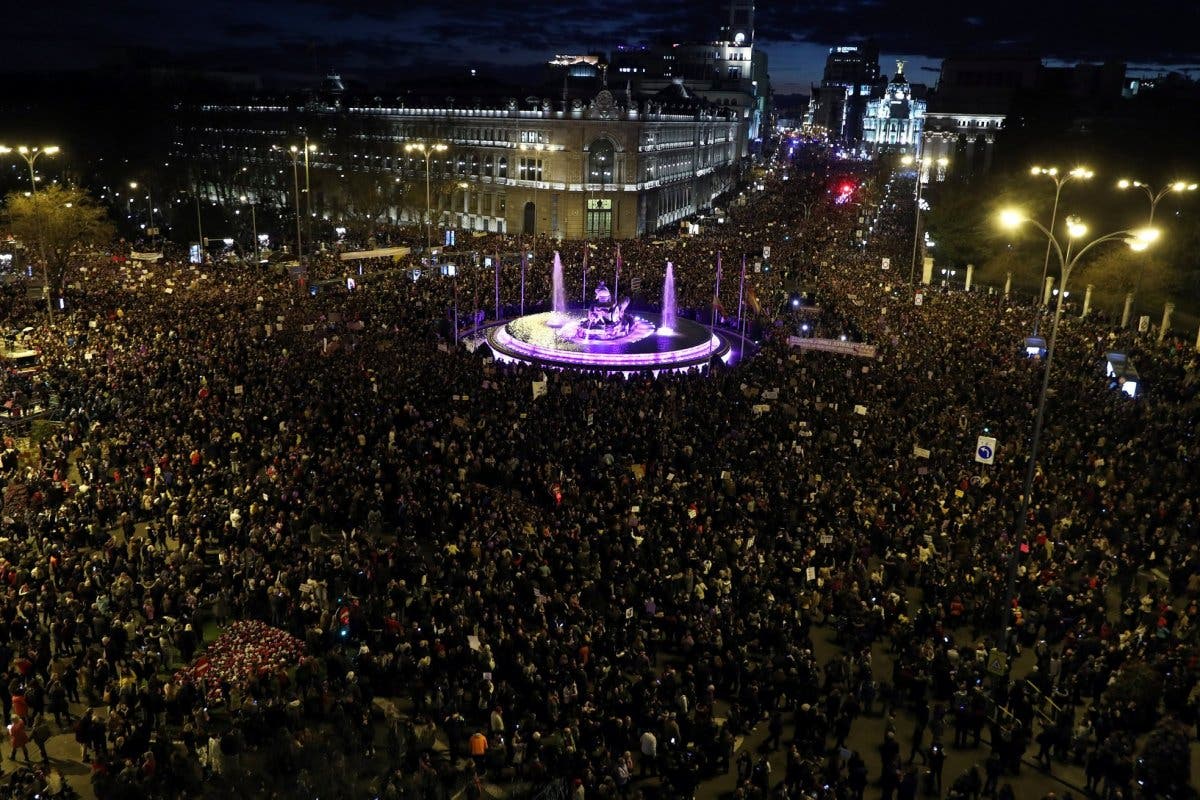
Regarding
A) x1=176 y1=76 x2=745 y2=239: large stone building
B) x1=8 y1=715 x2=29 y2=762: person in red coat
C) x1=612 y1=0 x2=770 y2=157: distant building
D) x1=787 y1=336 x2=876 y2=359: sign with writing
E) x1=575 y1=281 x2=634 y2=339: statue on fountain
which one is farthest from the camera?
x1=612 y1=0 x2=770 y2=157: distant building

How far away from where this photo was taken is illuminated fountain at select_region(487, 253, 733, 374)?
34.0m

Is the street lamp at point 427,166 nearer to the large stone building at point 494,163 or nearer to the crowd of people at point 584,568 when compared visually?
the large stone building at point 494,163

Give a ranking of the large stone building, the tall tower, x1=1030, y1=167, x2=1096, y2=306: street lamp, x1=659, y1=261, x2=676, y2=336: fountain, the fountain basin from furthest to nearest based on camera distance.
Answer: the tall tower
the large stone building
x1=659, y1=261, x2=676, y2=336: fountain
the fountain basin
x1=1030, y1=167, x2=1096, y2=306: street lamp

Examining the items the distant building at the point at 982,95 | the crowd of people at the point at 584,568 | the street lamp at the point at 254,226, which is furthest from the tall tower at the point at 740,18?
the crowd of people at the point at 584,568

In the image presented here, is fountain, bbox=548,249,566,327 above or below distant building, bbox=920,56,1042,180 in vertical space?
below

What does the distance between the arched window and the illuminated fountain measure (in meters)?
40.4

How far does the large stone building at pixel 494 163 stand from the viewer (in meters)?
78.3

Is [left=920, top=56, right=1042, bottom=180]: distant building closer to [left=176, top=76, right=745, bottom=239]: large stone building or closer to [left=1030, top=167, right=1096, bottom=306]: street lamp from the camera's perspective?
[left=176, top=76, right=745, bottom=239]: large stone building

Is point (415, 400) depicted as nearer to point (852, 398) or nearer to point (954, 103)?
point (852, 398)

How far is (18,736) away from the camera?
12.7 m

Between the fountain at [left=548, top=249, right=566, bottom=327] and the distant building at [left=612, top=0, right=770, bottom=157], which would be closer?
the fountain at [left=548, top=249, right=566, bottom=327]

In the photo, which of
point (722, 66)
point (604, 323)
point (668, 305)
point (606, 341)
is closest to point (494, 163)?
point (668, 305)

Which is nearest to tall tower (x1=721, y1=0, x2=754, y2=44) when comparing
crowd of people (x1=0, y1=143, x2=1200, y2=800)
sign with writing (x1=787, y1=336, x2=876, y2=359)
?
sign with writing (x1=787, y1=336, x2=876, y2=359)

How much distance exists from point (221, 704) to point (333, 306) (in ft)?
81.9
